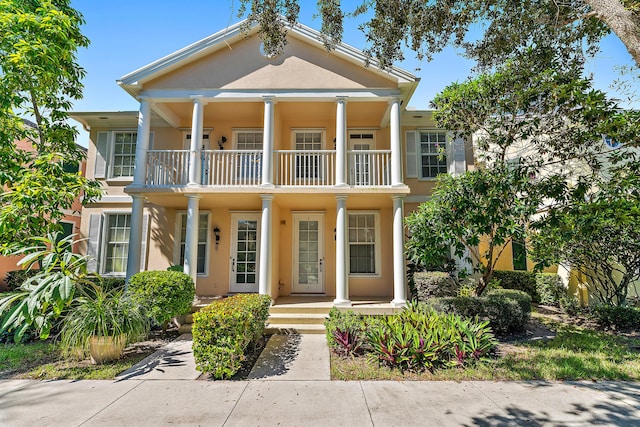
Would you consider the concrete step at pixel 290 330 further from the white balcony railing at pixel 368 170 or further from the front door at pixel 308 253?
the white balcony railing at pixel 368 170

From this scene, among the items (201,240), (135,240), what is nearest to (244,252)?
(201,240)

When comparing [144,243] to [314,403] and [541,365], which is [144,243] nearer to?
[314,403]

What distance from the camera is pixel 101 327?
17.8 ft

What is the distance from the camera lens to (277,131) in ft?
32.6

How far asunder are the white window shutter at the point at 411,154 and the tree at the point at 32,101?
29.5 ft

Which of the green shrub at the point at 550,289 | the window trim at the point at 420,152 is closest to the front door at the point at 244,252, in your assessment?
the window trim at the point at 420,152

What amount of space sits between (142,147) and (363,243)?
710cm

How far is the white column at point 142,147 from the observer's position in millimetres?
8781

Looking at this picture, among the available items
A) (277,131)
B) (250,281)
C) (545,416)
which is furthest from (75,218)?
(545,416)

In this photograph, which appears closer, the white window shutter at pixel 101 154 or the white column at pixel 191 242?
the white column at pixel 191 242

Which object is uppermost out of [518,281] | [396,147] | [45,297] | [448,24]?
[448,24]

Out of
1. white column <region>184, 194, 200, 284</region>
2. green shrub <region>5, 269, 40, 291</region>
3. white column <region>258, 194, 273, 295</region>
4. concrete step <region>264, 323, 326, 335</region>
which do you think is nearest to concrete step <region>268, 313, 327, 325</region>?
concrete step <region>264, 323, 326, 335</region>

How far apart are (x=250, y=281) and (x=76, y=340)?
5.29 metres

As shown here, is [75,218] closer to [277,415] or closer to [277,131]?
[277,131]
